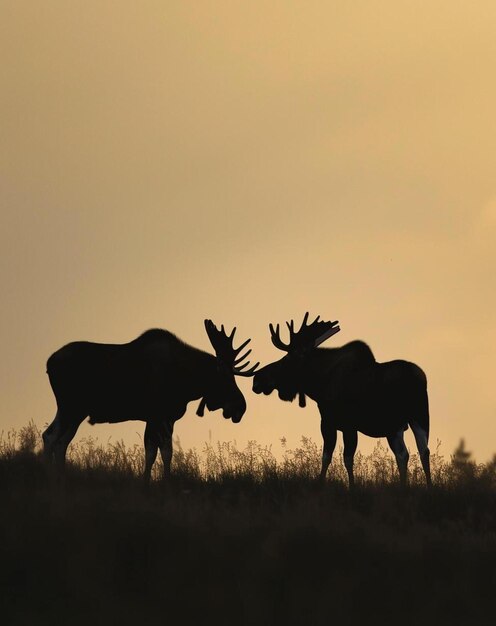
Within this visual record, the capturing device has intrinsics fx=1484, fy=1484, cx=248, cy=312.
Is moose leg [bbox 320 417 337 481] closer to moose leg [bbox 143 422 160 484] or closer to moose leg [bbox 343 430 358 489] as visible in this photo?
moose leg [bbox 343 430 358 489]

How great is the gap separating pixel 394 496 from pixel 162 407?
4.45m

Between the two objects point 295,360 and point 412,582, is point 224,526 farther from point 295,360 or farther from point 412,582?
point 295,360

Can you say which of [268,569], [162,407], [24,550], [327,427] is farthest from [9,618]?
[327,427]

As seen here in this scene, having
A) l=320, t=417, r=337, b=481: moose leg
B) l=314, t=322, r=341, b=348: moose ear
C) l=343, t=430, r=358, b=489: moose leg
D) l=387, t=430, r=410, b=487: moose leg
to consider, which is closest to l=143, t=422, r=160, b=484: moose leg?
l=320, t=417, r=337, b=481: moose leg

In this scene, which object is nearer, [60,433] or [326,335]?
[60,433]

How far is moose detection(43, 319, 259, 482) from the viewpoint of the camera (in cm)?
2321

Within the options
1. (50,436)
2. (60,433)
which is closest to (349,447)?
(60,433)

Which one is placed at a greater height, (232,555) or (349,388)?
(349,388)

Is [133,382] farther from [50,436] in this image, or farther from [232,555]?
[232,555]

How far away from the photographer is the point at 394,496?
69.4 ft

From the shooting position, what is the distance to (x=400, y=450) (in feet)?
79.8

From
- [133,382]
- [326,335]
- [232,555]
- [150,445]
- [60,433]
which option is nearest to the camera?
[232,555]

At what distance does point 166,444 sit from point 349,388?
3.87 meters

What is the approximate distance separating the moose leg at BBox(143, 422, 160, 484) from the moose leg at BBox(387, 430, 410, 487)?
3902 mm
